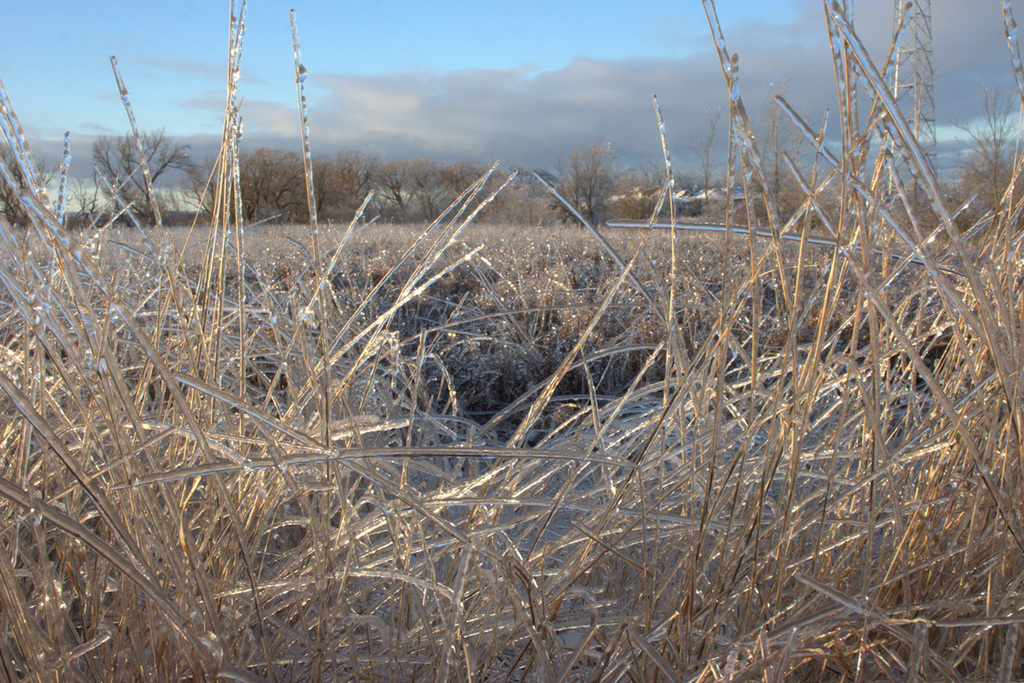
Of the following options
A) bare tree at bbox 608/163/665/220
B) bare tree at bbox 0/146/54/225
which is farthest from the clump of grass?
bare tree at bbox 608/163/665/220

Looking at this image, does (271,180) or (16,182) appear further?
(271,180)

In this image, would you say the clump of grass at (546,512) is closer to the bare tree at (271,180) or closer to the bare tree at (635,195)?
the bare tree at (635,195)

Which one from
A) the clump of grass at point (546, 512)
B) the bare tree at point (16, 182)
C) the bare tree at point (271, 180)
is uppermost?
the bare tree at point (271, 180)

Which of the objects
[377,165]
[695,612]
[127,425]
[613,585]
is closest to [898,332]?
[695,612]

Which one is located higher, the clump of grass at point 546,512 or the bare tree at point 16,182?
the bare tree at point 16,182

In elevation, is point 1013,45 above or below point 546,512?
above

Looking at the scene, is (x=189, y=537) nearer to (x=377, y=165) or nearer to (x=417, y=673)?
(x=417, y=673)

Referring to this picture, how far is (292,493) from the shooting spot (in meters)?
1.17

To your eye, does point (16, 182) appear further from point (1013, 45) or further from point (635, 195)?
point (635, 195)

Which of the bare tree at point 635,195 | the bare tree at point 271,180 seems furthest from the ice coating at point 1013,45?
the bare tree at point 271,180

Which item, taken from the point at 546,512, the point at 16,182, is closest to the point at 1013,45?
the point at 546,512

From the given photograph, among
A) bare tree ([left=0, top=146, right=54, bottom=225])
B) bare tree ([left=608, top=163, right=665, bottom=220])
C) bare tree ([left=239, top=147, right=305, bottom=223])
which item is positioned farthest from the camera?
bare tree ([left=239, top=147, right=305, bottom=223])

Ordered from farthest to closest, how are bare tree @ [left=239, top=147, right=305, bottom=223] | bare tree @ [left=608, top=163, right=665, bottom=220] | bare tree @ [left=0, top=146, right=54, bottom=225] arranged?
bare tree @ [left=239, top=147, right=305, bottom=223], bare tree @ [left=608, top=163, right=665, bottom=220], bare tree @ [left=0, top=146, right=54, bottom=225]

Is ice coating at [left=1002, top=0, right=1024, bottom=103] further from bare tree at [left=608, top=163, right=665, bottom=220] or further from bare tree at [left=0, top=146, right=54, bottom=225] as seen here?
bare tree at [left=608, top=163, right=665, bottom=220]
